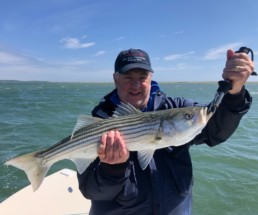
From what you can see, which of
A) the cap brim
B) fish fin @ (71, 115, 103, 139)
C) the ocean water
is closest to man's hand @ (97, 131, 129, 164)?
fish fin @ (71, 115, 103, 139)

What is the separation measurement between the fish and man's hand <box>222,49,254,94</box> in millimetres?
435

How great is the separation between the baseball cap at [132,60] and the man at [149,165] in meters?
0.01

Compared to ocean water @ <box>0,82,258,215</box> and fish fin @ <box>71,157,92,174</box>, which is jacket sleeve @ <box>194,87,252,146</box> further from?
ocean water @ <box>0,82,258,215</box>

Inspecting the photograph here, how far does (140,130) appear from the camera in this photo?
11.4 feet

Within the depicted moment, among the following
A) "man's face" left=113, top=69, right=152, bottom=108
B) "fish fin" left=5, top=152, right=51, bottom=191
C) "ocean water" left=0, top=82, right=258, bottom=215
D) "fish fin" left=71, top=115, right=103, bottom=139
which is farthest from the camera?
"ocean water" left=0, top=82, right=258, bottom=215

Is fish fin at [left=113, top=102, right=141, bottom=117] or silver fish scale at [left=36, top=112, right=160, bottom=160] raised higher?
fish fin at [left=113, top=102, right=141, bottom=117]

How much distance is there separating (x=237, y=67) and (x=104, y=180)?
182cm

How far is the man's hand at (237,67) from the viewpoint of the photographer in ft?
11.3

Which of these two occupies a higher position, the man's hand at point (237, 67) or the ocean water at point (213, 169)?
the man's hand at point (237, 67)

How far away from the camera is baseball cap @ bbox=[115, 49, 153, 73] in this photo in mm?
4312

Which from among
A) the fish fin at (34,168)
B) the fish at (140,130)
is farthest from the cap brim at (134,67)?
the fish fin at (34,168)

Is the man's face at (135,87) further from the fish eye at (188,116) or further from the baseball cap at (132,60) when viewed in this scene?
the fish eye at (188,116)

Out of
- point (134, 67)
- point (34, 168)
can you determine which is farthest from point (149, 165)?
point (34, 168)

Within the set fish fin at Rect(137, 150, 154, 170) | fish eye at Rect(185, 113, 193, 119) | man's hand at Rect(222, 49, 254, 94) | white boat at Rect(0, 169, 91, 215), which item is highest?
man's hand at Rect(222, 49, 254, 94)
